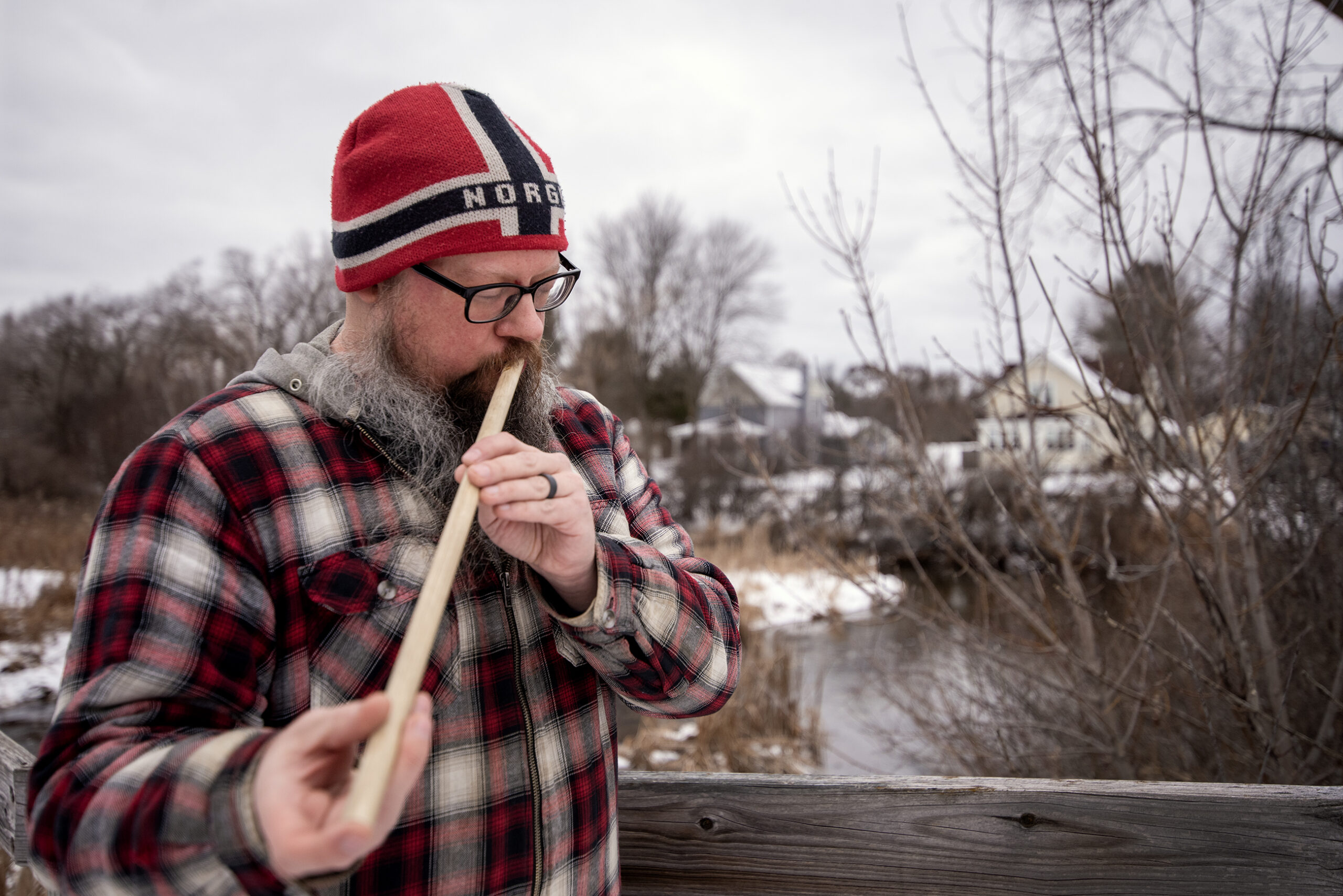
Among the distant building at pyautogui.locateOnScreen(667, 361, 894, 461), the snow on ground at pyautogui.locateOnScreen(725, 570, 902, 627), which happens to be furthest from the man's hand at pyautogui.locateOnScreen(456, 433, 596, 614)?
the distant building at pyautogui.locateOnScreen(667, 361, 894, 461)

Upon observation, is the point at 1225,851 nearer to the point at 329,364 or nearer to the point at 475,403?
the point at 475,403

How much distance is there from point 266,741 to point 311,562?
0.31 m

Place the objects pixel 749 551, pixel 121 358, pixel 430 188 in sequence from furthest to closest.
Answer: pixel 121 358 < pixel 749 551 < pixel 430 188

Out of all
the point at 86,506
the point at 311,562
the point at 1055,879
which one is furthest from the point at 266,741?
the point at 86,506

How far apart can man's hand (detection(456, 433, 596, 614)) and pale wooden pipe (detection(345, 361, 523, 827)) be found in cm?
3

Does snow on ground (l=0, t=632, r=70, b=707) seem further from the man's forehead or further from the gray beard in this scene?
the man's forehead

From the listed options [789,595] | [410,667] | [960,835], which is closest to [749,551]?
[789,595]

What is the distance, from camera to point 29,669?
7969 mm

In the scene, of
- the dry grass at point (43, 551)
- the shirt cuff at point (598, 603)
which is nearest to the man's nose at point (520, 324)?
the shirt cuff at point (598, 603)

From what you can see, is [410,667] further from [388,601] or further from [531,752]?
[531,752]

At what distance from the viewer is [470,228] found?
1182mm

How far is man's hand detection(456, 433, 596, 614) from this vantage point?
0.96 meters

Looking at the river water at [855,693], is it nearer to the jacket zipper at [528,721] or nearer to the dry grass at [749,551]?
the dry grass at [749,551]

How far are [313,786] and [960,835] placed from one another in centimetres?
116
